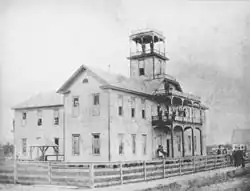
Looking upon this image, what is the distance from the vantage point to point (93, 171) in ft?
12.0

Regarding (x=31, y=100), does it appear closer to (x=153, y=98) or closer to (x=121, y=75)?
(x=121, y=75)

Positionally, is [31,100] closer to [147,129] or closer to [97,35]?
[97,35]

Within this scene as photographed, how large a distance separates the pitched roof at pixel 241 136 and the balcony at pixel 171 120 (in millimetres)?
384

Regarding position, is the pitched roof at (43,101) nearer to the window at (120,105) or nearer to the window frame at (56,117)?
the window frame at (56,117)

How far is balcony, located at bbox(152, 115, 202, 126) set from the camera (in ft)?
13.6

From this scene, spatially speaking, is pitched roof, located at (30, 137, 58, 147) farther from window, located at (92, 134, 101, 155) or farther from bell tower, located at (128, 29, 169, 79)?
bell tower, located at (128, 29, 169, 79)

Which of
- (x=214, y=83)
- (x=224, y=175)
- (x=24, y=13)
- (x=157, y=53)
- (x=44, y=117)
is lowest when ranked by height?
(x=224, y=175)

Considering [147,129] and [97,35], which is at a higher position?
[97,35]

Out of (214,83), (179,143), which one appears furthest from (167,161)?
(214,83)

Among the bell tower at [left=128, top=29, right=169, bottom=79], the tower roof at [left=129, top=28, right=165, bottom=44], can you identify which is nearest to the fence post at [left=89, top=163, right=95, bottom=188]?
the bell tower at [left=128, top=29, right=169, bottom=79]

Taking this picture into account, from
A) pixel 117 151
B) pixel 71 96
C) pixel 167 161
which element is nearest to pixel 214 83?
pixel 167 161

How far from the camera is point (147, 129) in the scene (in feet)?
13.5

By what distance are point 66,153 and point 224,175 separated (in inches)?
70.1

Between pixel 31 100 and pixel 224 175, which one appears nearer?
pixel 31 100
